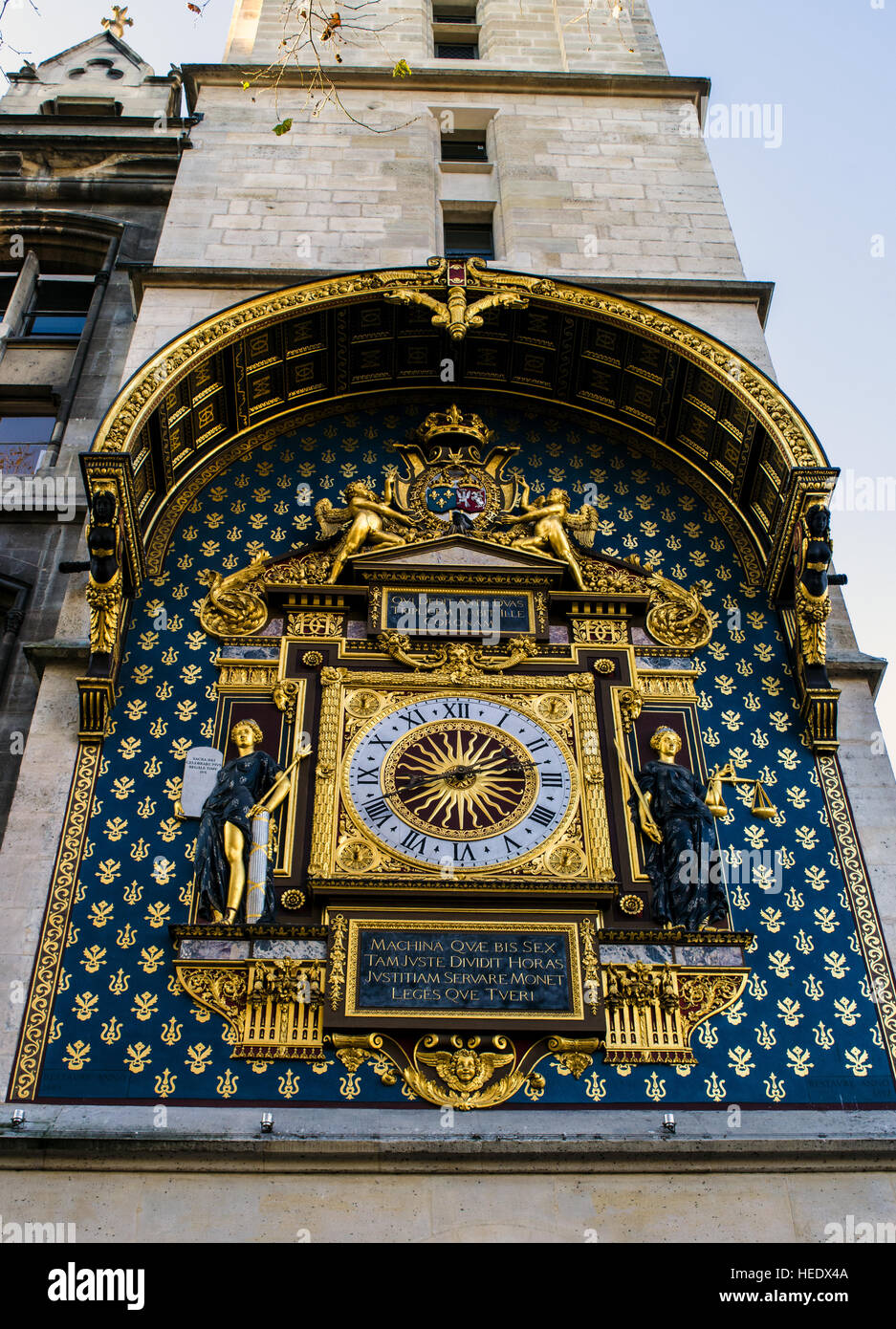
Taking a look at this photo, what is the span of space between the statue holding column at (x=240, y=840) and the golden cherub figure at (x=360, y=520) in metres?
1.94

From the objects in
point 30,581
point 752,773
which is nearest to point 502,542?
point 752,773

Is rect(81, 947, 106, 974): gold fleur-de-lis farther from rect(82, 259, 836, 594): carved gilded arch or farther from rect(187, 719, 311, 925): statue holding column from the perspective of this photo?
rect(82, 259, 836, 594): carved gilded arch

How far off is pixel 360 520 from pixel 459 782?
2648 mm

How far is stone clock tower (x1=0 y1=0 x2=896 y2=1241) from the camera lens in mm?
9242

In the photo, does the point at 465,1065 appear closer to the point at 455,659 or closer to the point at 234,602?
the point at 455,659

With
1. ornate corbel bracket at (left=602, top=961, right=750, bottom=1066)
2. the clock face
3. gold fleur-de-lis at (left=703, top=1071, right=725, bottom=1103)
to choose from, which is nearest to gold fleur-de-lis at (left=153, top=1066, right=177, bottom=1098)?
the clock face

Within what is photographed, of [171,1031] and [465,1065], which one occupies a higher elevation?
[171,1031]

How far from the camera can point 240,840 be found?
33.9ft

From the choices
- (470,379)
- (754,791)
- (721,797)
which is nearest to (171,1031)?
(721,797)

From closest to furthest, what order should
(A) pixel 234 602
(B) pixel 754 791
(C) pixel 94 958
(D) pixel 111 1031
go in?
(D) pixel 111 1031 < (C) pixel 94 958 < (B) pixel 754 791 < (A) pixel 234 602

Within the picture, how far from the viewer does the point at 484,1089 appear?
941cm

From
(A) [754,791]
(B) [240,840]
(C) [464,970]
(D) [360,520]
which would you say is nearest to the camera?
(C) [464,970]

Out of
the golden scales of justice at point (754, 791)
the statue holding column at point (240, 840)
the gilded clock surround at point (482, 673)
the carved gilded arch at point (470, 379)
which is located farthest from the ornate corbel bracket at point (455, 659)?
the carved gilded arch at point (470, 379)

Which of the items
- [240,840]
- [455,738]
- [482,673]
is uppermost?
[482,673]
